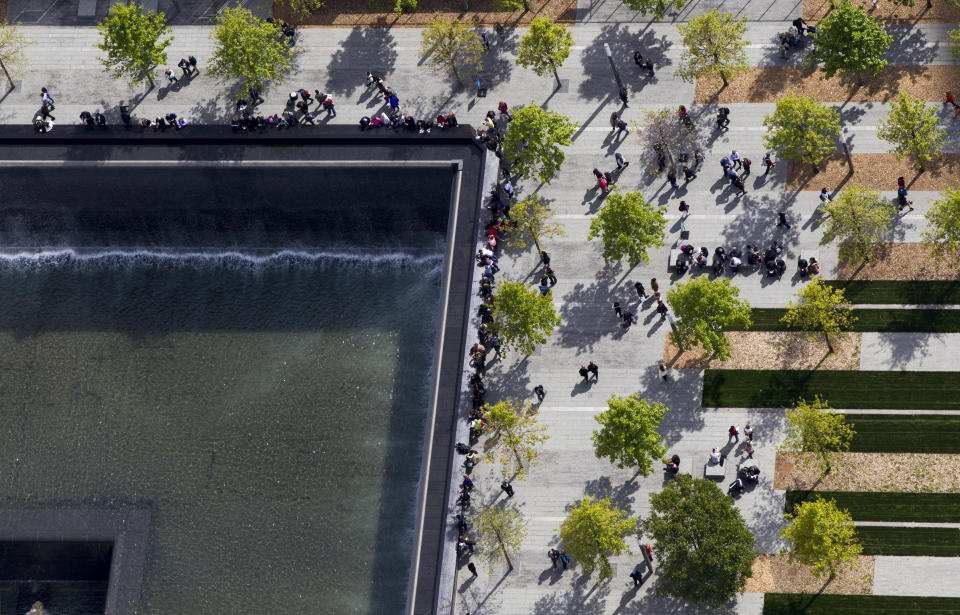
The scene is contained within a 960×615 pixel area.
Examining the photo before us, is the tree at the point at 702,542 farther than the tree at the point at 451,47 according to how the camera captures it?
No

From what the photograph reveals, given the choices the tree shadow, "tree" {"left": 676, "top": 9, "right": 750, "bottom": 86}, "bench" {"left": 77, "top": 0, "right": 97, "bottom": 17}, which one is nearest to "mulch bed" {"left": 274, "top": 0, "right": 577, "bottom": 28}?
the tree shadow

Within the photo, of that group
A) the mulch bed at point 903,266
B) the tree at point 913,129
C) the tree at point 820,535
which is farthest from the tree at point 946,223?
the tree at point 820,535

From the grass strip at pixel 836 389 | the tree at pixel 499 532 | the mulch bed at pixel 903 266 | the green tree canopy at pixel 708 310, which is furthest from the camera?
the mulch bed at pixel 903 266

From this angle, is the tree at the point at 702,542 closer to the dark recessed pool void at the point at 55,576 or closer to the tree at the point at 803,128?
the tree at the point at 803,128

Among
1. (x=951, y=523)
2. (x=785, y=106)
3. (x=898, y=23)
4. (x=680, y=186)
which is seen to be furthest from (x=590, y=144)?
(x=951, y=523)

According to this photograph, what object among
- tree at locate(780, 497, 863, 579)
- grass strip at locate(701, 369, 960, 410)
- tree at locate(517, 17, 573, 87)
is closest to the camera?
tree at locate(780, 497, 863, 579)

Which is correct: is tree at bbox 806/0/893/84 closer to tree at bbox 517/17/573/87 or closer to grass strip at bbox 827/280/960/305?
grass strip at bbox 827/280/960/305

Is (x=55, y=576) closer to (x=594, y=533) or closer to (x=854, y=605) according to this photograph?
(x=594, y=533)
